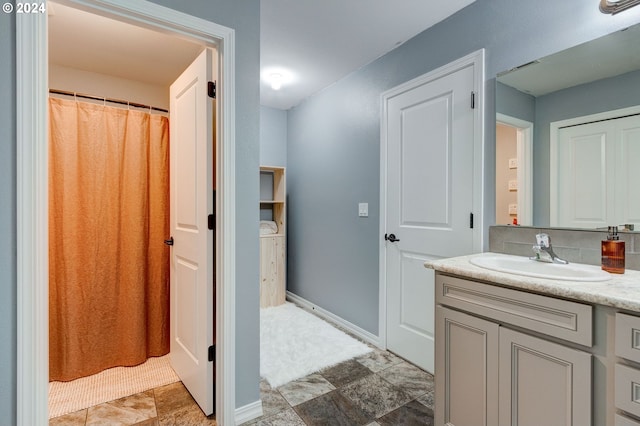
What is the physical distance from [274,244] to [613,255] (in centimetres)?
290

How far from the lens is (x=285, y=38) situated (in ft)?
7.51

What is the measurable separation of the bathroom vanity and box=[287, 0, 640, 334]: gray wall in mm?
720

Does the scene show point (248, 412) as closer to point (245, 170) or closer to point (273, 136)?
point (245, 170)

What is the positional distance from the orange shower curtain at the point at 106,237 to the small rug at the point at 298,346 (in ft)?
2.81

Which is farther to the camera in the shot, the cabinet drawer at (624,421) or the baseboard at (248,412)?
the baseboard at (248,412)

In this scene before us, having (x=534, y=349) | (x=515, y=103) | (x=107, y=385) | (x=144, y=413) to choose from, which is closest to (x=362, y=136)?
(x=515, y=103)

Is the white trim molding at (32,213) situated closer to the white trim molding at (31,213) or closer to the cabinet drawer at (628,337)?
the white trim molding at (31,213)

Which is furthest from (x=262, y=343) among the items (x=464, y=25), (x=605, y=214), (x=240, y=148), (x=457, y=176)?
(x=464, y=25)

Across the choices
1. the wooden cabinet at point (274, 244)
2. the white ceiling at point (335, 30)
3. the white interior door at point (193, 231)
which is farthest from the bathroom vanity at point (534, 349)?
the wooden cabinet at point (274, 244)

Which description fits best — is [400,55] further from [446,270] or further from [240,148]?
[446,270]

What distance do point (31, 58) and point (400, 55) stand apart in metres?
2.14

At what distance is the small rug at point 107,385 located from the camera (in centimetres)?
187

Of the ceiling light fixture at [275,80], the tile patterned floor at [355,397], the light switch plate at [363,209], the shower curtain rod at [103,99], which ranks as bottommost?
the tile patterned floor at [355,397]

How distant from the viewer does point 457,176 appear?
6.54 feet
